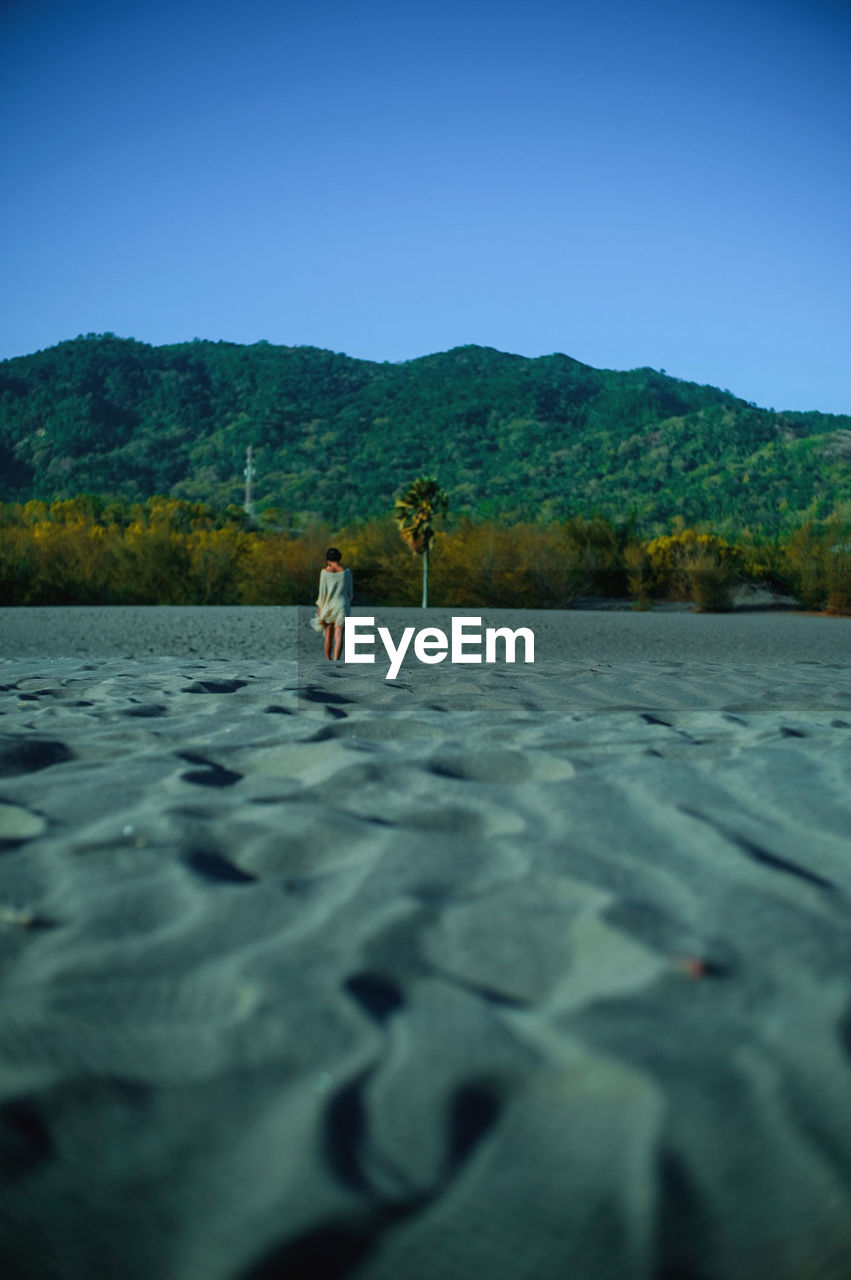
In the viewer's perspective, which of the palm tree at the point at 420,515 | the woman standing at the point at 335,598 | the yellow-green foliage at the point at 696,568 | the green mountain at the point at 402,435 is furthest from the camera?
the green mountain at the point at 402,435

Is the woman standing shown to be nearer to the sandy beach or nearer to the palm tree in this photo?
the sandy beach

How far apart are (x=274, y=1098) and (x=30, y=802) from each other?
171 centimetres

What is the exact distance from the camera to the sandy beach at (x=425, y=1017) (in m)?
1.17

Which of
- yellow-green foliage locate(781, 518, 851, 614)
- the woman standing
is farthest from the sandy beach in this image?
yellow-green foliage locate(781, 518, 851, 614)

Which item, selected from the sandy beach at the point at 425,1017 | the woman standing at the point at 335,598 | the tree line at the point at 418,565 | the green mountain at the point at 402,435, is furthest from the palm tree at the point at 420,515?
the sandy beach at the point at 425,1017

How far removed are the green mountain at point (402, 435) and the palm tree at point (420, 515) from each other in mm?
21394

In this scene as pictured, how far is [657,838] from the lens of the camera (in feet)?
7.82

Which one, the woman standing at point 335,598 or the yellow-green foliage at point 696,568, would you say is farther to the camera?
the yellow-green foliage at point 696,568

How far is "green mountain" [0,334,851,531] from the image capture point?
53781 mm

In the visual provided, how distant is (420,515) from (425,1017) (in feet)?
77.2

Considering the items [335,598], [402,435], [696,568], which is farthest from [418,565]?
[402,435]

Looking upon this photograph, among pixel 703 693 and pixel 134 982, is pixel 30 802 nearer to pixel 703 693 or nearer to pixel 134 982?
pixel 134 982

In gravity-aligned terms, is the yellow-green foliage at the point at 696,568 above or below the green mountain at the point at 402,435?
below

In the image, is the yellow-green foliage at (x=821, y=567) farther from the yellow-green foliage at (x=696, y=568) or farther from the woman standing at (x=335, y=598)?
the woman standing at (x=335, y=598)
